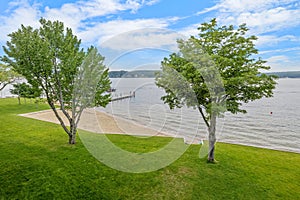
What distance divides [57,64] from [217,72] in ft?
28.0

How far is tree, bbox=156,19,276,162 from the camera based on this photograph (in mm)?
8086

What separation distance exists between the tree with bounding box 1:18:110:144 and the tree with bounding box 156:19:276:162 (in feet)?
14.0

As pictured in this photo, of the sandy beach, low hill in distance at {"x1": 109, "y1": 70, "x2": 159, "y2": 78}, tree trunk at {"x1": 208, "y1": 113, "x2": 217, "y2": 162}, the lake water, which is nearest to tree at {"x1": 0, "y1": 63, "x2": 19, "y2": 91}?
the sandy beach

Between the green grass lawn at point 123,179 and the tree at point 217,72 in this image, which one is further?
the tree at point 217,72

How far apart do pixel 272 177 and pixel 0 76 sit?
36.6 metres

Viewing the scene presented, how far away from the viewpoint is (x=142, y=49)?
7715mm

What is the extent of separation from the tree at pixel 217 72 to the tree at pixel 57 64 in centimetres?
426

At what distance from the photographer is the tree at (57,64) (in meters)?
9.34

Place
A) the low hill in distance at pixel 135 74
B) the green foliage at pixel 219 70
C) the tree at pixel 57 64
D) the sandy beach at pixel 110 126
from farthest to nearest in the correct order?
the sandy beach at pixel 110 126 < the tree at pixel 57 64 < the green foliage at pixel 219 70 < the low hill in distance at pixel 135 74

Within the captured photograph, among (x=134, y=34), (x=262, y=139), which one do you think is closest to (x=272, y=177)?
(x=134, y=34)

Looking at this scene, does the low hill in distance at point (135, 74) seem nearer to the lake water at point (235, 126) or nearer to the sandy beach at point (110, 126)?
the lake water at point (235, 126)

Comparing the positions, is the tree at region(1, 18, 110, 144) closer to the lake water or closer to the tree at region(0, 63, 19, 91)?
the lake water

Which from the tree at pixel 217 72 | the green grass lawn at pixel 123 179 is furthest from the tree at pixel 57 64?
the tree at pixel 217 72

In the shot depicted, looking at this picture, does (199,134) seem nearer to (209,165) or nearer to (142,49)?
(209,165)
